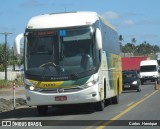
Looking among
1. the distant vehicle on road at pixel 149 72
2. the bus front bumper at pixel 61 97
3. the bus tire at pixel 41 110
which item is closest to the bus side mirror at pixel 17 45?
the bus front bumper at pixel 61 97

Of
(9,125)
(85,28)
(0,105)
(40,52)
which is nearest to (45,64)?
(40,52)

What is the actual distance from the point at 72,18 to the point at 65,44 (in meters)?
1.10

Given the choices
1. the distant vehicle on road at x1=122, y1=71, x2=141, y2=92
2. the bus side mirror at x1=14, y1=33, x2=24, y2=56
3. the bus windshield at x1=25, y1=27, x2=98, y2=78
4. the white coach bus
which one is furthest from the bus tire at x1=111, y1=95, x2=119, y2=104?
the distant vehicle on road at x1=122, y1=71, x2=141, y2=92

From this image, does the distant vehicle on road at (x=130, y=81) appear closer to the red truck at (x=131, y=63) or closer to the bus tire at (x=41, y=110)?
the bus tire at (x=41, y=110)

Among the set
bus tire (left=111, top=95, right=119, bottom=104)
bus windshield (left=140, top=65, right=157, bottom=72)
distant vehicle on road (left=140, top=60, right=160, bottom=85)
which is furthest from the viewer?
bus windshield (left=140, top=65, right=157, bottom=72)

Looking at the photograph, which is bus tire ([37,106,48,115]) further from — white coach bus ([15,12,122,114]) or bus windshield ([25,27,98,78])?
bus windshield ([25,27,98,78])

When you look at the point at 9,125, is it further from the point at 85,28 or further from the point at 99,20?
the point at 99,20

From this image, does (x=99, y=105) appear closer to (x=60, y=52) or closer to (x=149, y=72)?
(x=60, y=52)

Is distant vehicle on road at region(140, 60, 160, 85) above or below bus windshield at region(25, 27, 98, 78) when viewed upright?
below

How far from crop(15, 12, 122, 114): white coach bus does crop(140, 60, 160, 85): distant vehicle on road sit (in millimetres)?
35155

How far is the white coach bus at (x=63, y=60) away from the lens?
1798 cm

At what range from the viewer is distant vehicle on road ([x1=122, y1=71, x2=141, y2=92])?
38156 millimetres

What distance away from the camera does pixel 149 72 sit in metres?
54.1

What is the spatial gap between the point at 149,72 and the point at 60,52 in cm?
3675
